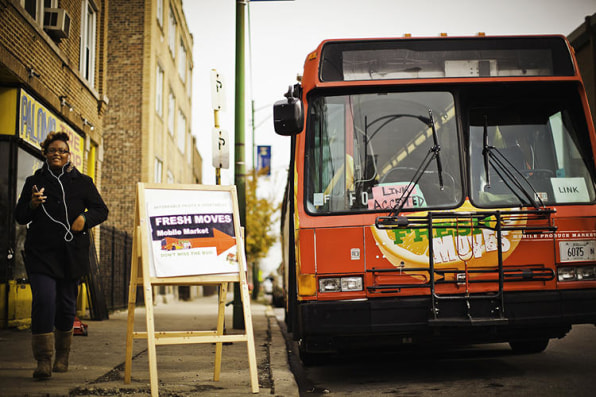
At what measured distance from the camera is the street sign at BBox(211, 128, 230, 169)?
30.8 feet

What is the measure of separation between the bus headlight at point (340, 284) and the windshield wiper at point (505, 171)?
1.61m

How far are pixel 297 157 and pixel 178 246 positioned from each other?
1.57 meters

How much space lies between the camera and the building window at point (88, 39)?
1440cm

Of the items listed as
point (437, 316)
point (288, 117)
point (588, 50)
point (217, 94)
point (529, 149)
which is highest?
point (588, 50)

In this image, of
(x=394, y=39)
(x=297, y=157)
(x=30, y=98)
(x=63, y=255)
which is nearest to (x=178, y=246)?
(x=63, y=255)

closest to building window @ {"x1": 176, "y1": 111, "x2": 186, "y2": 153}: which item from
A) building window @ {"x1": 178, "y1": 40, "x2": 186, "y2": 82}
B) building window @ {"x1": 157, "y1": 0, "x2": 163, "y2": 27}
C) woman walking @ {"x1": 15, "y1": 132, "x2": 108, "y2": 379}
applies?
building window @ {"x1": 178, "y1": 40, "x2": 186, "y2": 82}

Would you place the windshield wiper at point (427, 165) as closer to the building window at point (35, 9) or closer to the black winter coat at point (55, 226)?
the black winter coat at point (55, 226)

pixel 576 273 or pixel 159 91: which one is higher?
pixel 159 91

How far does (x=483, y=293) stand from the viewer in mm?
6094

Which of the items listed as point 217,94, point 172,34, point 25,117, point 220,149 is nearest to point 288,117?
point 220,149

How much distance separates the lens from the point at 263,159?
3569cm

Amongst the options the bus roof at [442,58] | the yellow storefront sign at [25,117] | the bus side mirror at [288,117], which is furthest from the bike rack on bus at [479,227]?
the yellow storefront sign at [25,117]

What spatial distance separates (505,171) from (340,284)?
1947 millimetres

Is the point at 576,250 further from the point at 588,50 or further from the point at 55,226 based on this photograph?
the point at 588,50
